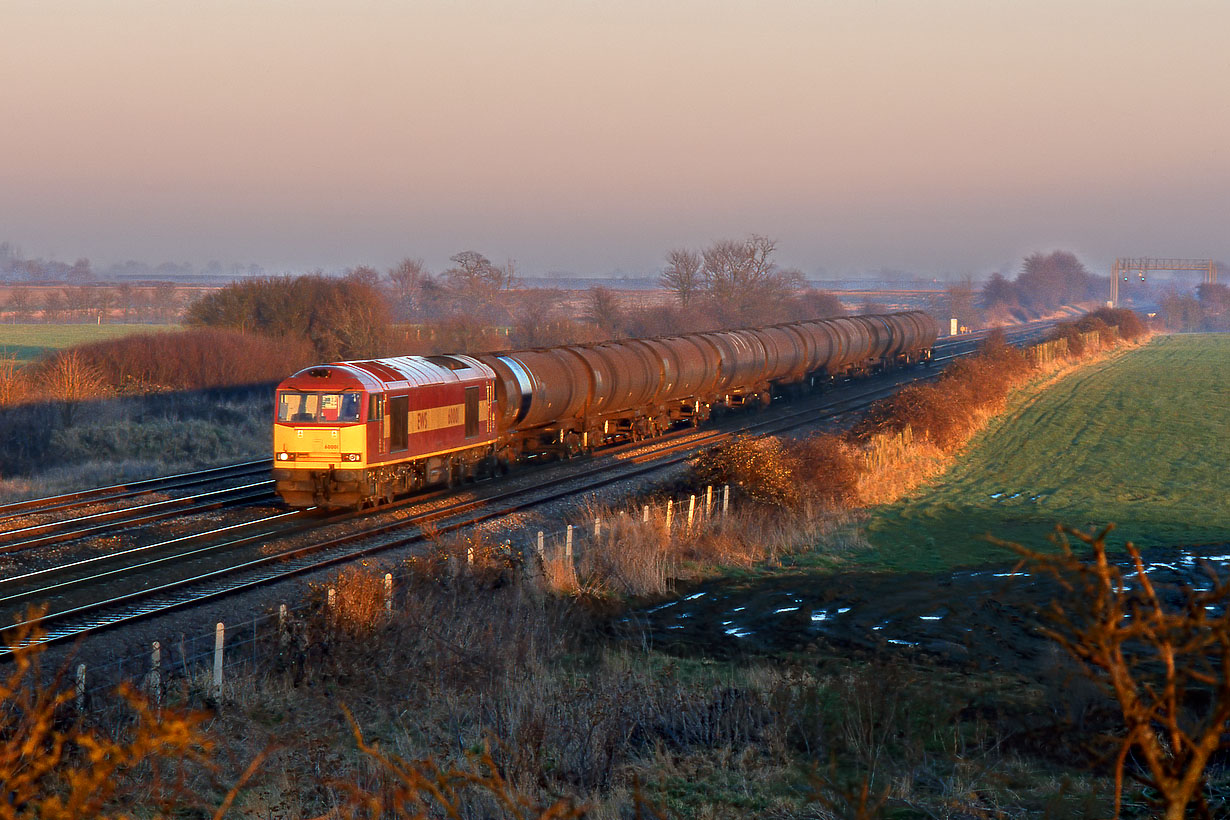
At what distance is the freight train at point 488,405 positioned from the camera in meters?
21.8

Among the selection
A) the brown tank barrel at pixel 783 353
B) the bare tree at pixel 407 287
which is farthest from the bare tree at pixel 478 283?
the brown tank barrel at pixel 783 353

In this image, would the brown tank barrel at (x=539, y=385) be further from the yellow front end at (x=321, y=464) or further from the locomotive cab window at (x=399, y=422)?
the yellow front end at (x=321, y=464)

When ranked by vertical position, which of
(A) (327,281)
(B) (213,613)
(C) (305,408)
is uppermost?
(A) (327,281)

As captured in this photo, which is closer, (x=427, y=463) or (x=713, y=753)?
(x=713, y=753)

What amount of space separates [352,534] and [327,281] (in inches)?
1368

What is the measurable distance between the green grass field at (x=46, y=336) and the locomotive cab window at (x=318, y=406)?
143 ft

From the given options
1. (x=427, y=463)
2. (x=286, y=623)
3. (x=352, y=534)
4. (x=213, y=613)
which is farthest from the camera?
(x=427, y=463)

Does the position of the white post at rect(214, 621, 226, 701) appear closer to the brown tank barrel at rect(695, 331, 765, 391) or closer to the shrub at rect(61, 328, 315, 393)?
the brown tank barrel at rect(695, 331, 765, 391)

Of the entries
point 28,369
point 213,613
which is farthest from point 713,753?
point 28,369

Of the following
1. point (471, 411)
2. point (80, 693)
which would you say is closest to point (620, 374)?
point (471, 411)

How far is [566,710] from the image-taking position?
10086 mm

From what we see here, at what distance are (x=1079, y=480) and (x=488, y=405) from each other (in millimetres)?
16291

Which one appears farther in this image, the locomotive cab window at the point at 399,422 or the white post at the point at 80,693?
the locomotive cab window at the point at 399,422

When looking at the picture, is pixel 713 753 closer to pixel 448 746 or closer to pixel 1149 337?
pixel 448 746
